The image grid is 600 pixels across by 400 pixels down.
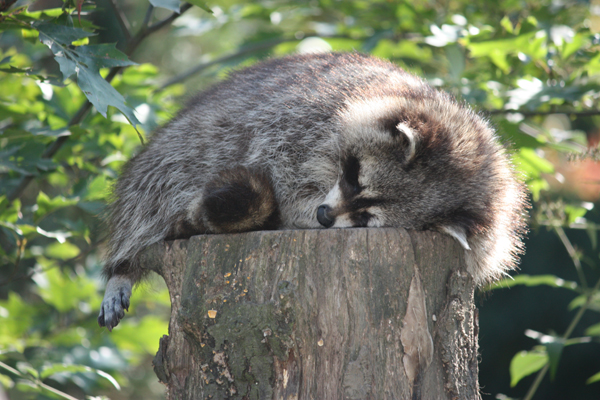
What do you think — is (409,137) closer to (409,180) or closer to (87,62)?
(409,180)

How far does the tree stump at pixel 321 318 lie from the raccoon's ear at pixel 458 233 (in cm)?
15

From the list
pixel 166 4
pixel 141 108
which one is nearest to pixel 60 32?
pixel 166 4

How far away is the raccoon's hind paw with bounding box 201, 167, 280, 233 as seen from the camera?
232 centimetres

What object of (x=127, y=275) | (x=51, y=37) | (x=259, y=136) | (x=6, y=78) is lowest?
(x=127, y=275)

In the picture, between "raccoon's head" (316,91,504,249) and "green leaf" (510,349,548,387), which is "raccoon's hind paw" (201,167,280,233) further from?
"green leaf" (510,349,548,387)

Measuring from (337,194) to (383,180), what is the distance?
224 millimetres

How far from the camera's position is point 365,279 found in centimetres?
207

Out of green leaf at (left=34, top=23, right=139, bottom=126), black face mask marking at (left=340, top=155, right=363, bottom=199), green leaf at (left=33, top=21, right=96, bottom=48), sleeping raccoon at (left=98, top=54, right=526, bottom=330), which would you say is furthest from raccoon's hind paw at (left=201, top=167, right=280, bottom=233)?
green leaf at (left=33, top=21, right=96, bottom=48)

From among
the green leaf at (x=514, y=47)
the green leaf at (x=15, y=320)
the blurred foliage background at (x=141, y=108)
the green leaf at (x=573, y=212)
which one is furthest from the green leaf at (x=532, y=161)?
the green leaf at (x=15, y=320)

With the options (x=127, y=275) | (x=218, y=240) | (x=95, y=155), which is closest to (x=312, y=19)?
(x=95, y=155)

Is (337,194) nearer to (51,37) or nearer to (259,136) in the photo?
(259,136)

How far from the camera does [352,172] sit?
8.36 feet

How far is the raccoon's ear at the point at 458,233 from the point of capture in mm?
2287

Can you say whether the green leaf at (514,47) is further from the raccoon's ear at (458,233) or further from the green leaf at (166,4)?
the green leaf at (166,4)
